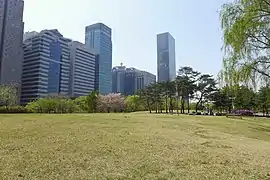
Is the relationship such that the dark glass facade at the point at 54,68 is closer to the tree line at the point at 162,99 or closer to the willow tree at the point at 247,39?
the tree line at the point at 162,99

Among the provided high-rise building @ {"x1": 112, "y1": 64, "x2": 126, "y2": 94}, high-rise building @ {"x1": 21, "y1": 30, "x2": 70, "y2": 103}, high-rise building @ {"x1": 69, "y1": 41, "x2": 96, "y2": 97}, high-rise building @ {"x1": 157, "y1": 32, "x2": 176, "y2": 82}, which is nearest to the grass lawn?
high-rise building @ {"x1": 21, "y1": 30, "x2": 70, "y2": 103}

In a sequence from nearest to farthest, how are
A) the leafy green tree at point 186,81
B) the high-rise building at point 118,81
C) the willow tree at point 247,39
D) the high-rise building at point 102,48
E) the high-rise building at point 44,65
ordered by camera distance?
the willow tree at point 247,39, the leafy green tree at point 186,81, the high-rise building at point 44,65, the high-rise building at point 102,48, the high-rise building at point 118,81

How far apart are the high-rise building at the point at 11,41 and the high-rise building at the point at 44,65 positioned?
14.7 ft

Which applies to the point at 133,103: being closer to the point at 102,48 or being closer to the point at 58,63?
the point at 58,63

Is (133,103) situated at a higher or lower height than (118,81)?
lower

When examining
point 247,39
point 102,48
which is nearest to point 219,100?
point 247,39

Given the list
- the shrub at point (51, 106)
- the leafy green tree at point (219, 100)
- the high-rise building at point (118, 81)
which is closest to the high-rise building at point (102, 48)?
the high-rise building at point (118, 81)

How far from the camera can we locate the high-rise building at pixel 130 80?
11194 cm

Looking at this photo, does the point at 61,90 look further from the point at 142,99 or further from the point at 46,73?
the point at 142,99

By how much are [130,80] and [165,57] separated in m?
17.5

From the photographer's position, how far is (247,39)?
1451 cm

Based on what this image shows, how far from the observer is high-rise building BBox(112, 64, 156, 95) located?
367 feet

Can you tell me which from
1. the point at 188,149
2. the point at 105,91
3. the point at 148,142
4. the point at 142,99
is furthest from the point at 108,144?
the point at 105,91

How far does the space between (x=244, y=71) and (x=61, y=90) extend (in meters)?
91.0
